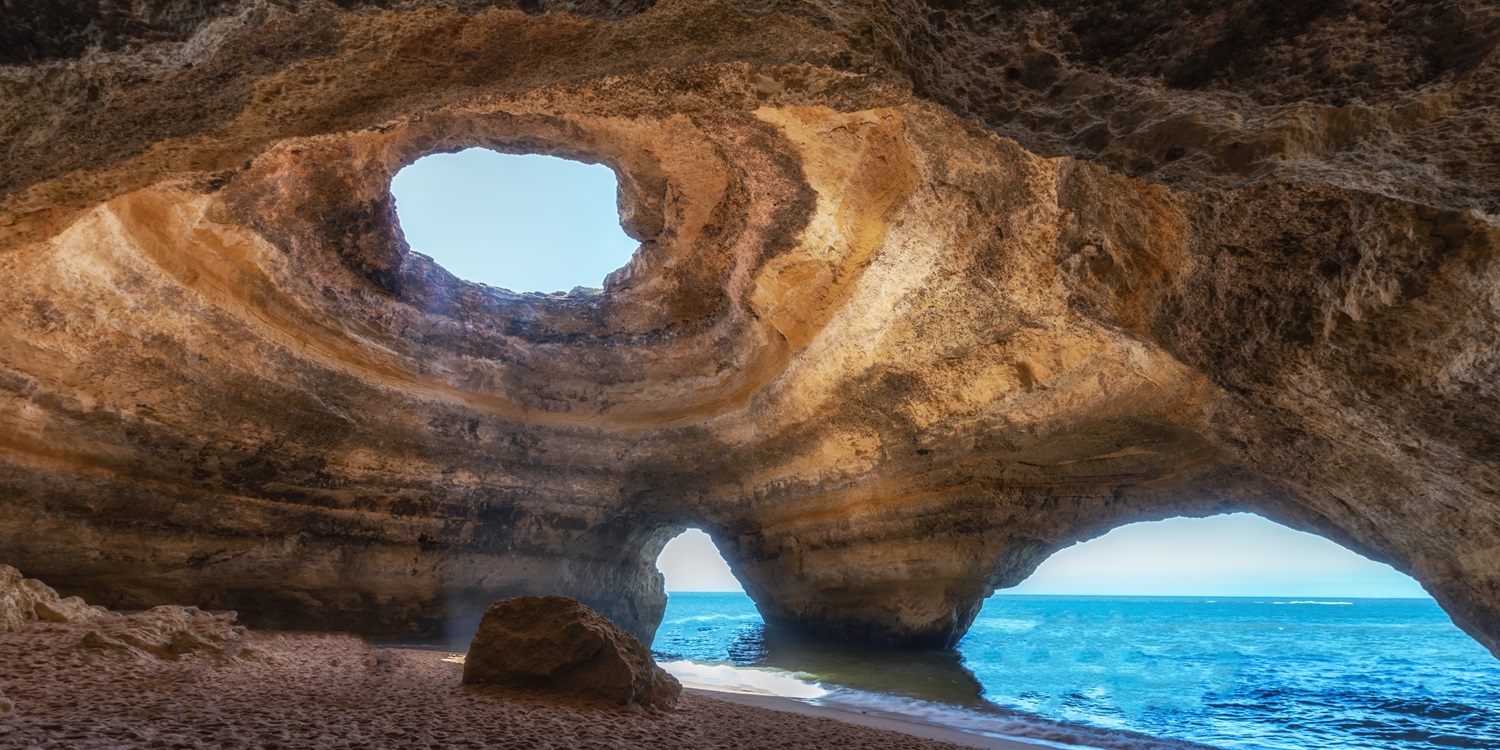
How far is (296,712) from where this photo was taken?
7.91 feet

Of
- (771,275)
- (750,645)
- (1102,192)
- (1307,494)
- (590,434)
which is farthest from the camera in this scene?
(750,645)

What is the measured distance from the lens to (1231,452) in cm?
590

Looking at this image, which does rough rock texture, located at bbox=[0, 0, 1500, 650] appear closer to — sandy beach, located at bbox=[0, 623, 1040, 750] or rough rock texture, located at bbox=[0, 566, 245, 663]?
sandy beach, located at bbox=[0, 623, 1040, 750]

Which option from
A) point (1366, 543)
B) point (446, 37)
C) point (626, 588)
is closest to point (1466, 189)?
point (446, 37)

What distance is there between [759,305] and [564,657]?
15.0ft

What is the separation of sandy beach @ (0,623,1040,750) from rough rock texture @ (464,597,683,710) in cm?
13

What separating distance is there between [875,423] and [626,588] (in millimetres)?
5636

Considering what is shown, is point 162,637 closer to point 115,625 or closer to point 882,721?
point 115,625

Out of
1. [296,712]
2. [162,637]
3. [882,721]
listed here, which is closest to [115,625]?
[162,637]

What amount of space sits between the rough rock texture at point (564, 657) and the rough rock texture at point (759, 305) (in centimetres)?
252

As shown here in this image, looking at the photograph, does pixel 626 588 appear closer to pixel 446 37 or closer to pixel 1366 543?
pixel 1366 543

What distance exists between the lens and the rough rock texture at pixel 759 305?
77.0 inches

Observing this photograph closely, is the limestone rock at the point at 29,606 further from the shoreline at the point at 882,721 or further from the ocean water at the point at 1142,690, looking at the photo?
the ocean water at the point at 1142,690

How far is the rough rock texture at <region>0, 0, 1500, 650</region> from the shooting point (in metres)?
1.96
